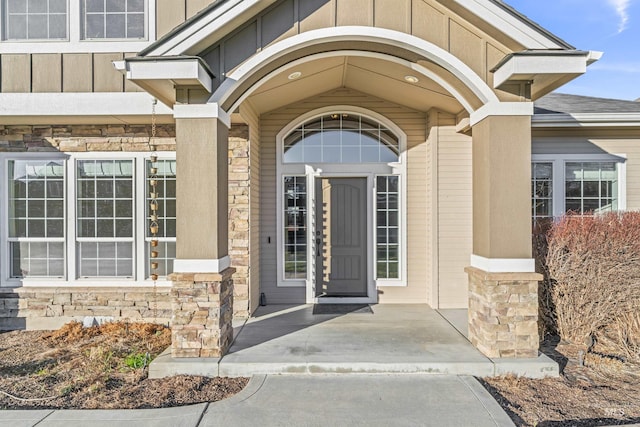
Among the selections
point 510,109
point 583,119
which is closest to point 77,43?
point 510,109

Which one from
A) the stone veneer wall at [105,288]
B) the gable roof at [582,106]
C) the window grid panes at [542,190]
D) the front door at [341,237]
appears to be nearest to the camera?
the stone veneer wall at [105,288]

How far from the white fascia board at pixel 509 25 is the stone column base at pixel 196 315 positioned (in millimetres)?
3802

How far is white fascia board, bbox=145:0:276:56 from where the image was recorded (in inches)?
166

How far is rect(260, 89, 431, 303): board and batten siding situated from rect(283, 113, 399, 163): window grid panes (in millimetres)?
230

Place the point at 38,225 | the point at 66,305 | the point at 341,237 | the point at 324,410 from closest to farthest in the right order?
the point at 324,410, the point at 66,305, the point at 38,225, the point at 341,237

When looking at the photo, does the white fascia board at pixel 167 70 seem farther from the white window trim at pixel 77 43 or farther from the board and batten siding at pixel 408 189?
the board and batten siding at pixel 408 189

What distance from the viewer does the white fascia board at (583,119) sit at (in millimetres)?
6465

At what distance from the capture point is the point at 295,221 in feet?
23.3

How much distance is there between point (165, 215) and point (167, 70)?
8.93ft

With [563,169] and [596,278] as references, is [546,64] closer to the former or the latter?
[596,278]

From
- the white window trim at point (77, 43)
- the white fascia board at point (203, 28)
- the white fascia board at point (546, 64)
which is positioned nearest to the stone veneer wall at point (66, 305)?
the white window trim at point (77, 43)

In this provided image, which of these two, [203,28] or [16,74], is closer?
[203,28]

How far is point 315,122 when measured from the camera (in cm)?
712

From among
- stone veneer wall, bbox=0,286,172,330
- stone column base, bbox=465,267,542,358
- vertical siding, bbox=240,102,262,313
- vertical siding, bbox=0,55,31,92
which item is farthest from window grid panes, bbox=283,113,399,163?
vertical siding, bbox=0,55,31,92
